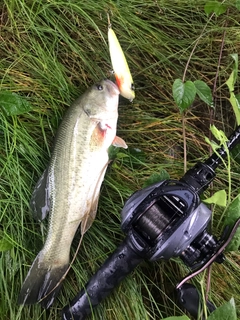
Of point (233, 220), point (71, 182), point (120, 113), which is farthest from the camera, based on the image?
point (120, 113)

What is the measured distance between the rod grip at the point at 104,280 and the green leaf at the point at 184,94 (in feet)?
1.78

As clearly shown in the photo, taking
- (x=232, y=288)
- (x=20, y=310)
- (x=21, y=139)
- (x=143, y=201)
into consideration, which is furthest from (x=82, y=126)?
(x=232, y=288)


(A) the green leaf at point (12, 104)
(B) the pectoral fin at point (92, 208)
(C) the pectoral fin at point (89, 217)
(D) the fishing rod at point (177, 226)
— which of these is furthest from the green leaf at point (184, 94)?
(A) the green leaf at point (12, 104)

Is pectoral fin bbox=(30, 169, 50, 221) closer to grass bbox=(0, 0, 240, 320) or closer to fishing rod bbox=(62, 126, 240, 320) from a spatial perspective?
grass bbox=(0, 0, 240, 320)

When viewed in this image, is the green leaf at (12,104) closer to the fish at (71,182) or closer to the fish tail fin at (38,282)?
the fish at (71,182)

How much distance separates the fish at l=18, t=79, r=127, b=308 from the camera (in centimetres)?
164

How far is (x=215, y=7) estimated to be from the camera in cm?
182

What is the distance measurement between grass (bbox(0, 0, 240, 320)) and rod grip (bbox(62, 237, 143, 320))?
0.53 ft

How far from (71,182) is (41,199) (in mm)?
148

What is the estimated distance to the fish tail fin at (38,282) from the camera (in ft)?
5.38

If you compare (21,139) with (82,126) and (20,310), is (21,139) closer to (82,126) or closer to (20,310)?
(82,126)

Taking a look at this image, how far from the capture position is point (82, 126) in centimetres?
166

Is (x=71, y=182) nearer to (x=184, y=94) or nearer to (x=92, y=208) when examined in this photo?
(x=92, y=208)

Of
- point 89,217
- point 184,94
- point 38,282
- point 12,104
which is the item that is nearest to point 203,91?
point 184,94
